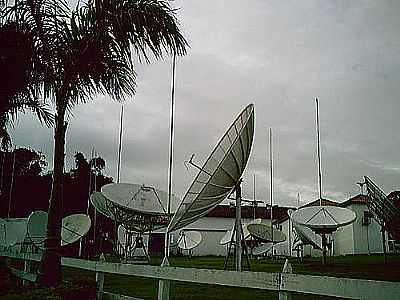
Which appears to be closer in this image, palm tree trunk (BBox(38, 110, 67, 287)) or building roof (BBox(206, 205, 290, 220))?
palm tree trunk (BBox(38, 110, 67, 287))

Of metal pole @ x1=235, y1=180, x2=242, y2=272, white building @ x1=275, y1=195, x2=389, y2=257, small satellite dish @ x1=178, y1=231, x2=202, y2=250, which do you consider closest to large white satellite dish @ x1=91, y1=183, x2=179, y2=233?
→ metal pole @ x1=235, y1=180, x2=242, y2=272

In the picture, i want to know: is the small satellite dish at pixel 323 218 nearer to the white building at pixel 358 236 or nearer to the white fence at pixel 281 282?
the white fence at pixel 281 282

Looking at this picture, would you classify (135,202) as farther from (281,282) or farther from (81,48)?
(281,282)

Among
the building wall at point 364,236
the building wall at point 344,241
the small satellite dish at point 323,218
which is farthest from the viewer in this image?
the building wall at point 344,241

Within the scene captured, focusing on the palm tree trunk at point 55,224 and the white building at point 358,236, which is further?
the white building at point 358,236

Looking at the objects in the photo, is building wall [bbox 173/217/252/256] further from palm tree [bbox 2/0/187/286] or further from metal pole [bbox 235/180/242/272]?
palm tree [bbox 2/0/187/286]

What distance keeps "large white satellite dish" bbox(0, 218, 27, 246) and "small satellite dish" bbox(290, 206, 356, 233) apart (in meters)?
11.4

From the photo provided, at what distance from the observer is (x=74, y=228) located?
24.8m

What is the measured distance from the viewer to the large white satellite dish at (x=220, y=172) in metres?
9.98

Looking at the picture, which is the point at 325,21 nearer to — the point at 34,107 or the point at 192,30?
the point at 192,30

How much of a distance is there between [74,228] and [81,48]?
1609 cm

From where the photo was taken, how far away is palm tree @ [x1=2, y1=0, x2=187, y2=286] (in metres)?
9.74

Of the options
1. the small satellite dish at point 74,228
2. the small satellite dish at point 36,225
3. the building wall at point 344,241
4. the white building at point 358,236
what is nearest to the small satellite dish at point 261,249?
the white building at point 358,236

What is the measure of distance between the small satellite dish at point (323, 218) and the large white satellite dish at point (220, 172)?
963 centimetres
